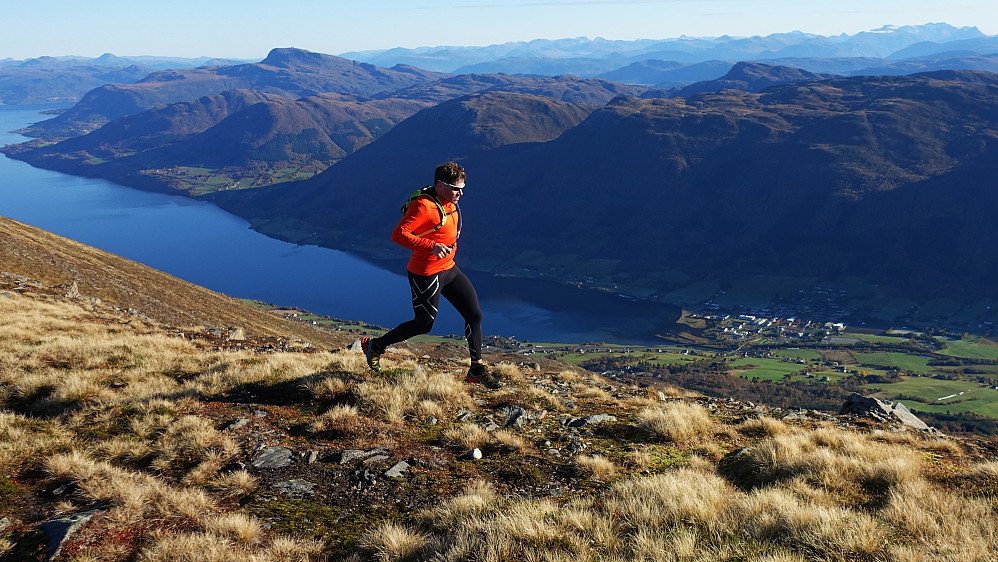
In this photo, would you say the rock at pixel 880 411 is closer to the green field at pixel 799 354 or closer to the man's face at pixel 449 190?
the man's face at pixel 449 190

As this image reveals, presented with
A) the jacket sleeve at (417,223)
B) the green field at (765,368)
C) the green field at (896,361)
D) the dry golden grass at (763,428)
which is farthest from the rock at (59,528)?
the green field at (896,361)

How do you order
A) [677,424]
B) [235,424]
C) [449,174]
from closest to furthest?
[235,424], [677,424], [449,174]

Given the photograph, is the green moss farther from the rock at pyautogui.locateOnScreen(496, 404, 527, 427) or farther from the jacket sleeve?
the jacket sleeve

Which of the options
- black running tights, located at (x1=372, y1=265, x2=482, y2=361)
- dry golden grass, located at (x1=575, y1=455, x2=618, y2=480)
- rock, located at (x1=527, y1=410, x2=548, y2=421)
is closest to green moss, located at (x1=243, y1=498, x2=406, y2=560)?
dry golden grass, located at (x1=575, y1=455, x2=618, y2=480)

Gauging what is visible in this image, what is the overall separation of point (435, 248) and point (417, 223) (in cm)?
49

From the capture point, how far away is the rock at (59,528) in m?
5.43

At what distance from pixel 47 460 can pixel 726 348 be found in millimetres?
170968

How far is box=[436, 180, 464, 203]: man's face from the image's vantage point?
31.4 feet

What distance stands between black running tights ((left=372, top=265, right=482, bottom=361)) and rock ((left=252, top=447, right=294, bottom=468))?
2796mm

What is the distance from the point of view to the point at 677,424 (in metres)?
9.23

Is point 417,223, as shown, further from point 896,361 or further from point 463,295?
point 896,361

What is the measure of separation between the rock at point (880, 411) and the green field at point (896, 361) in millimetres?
152231

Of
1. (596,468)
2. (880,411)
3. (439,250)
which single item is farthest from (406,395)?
(880,411)

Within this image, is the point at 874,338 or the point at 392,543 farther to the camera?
the point at 874,338
